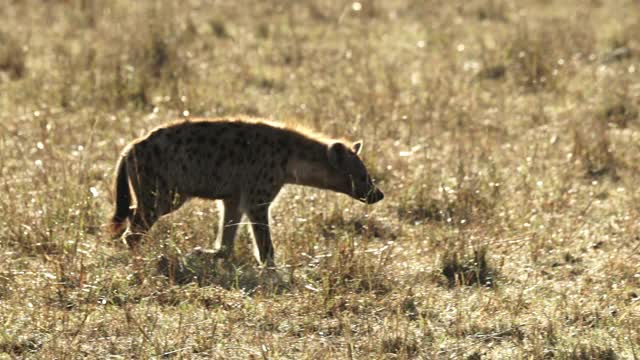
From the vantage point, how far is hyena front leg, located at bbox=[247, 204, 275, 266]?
6898 mm

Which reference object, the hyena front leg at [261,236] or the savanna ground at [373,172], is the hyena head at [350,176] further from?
the hyena front leg at [261,236]

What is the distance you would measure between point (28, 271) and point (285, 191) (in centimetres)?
194

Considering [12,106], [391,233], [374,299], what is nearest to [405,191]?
[391,233]

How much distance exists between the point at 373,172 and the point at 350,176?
1.08 m

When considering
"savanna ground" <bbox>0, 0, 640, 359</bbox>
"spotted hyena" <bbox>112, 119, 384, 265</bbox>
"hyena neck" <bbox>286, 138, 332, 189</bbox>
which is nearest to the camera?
"savanna ground" <bbox>0, 0, 640, 359</bbox>

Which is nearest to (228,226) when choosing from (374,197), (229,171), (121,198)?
(229,171)

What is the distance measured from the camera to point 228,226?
275 inches

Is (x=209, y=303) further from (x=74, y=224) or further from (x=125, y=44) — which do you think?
(x=125, y=44)

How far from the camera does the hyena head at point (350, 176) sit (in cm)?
741

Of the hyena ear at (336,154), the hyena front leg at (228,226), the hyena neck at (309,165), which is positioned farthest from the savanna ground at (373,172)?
the hyena ear at (336,154)

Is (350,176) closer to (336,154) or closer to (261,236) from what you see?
(336,154)

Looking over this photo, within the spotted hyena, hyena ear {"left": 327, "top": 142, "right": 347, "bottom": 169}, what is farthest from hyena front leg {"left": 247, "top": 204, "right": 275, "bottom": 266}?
hyena ear {"left": 327, "top": 142, "right": 347, "bottom": 169}

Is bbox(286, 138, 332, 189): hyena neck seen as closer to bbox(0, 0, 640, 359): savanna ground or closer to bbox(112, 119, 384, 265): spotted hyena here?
bbox(112, 119, 384, 265): spotted hyena

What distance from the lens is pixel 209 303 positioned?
631cm
